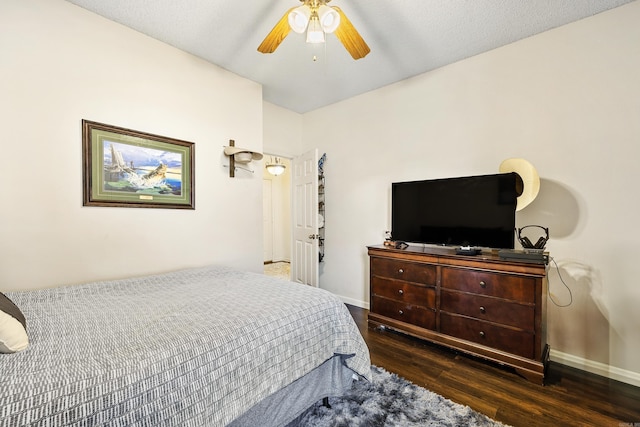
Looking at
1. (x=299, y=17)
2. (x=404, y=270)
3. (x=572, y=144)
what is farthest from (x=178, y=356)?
(x=572, y=144)

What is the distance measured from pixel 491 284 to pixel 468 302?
0.82 feet

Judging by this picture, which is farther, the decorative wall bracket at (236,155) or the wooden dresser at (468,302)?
the decorative wall bracket at (236,155)

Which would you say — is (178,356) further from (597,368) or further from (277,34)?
(597,368)

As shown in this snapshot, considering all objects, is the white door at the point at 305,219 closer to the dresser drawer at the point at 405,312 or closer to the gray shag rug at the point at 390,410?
the dresser drawer at the point at 405,312

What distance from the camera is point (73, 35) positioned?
2154 mm

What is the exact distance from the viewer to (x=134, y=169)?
2461 millimetres

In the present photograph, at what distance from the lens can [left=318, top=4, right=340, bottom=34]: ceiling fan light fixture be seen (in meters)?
1.74

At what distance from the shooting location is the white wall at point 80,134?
193 cm

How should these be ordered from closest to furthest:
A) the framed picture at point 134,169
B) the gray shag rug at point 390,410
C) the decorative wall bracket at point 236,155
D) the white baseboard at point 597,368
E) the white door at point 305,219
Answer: the gray shag rug at point 390,410 < the white baseboard at point 597,368 < the framed picture at point 134,169 < the decorative wall bracket at point 236,155 < the white door at point 305,219

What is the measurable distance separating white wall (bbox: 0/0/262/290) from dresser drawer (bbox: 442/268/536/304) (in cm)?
229

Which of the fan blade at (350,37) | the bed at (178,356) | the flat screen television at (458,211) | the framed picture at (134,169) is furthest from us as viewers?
the flat screen television at (458,211)

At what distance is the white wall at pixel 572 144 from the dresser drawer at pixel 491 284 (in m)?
0.56

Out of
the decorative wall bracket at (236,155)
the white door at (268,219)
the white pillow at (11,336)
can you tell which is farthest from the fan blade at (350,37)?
the white door at (268,219)

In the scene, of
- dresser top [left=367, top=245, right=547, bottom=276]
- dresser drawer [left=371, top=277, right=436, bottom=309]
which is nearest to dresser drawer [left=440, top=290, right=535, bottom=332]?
dresser drawer [left=371, top=277, right=436, bottom=309]
